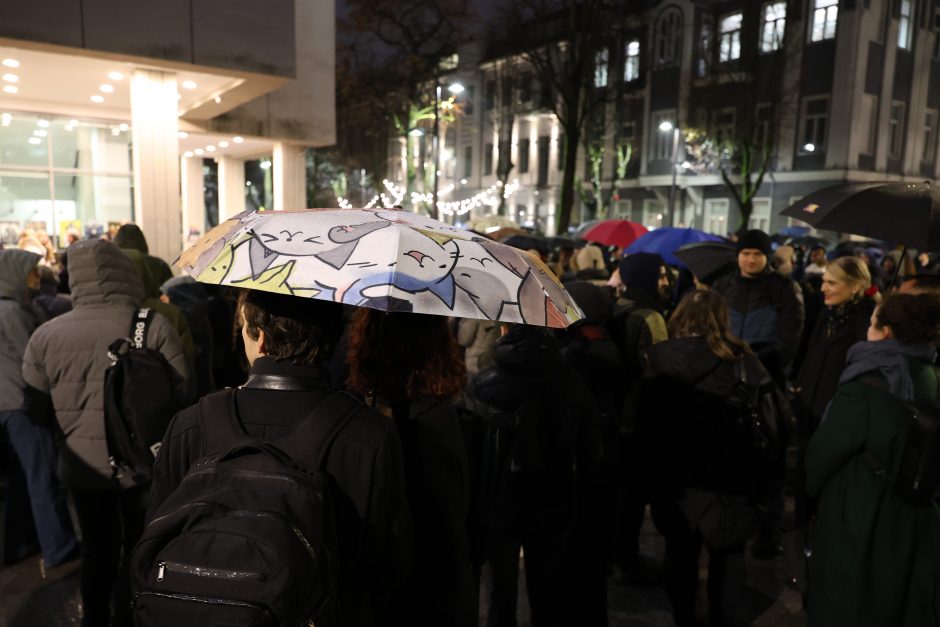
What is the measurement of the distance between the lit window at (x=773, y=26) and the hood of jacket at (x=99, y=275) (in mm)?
34386

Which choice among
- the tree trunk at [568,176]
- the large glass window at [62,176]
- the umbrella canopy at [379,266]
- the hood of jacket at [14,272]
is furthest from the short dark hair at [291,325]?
the tree trunk at [568,176]

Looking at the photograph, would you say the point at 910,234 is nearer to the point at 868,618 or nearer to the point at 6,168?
the point at 868,618

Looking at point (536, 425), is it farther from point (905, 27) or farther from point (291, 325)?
point (905, 27)

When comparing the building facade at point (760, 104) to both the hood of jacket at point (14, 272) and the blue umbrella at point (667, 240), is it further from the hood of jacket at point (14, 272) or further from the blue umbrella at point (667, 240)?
the hood of jacket at point (14, 272)

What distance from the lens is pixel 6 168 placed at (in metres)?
14.4

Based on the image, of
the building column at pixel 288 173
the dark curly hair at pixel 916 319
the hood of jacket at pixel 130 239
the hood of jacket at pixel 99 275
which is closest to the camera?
the dark curly hair at pixel 916 319

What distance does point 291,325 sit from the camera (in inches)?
68.4

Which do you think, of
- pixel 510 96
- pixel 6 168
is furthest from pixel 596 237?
pixel 510 96

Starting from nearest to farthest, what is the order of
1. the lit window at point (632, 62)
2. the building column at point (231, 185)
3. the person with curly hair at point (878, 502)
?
1. the person with curly hair at point (878, 502)
2. the building column at point (231, 185)
3. the lit window at point (632, 62)

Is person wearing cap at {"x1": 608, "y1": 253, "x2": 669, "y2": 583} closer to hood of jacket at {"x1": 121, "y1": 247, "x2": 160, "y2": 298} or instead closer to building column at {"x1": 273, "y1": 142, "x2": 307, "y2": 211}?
hood of jacket at {"x1": 121, "y1": 247, "x2": 160, "y2": 298}

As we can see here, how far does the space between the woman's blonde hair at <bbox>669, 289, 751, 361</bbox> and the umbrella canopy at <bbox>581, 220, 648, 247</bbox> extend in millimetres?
6947

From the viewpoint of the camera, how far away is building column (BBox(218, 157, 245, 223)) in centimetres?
2061

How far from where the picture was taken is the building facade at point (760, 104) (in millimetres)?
31000

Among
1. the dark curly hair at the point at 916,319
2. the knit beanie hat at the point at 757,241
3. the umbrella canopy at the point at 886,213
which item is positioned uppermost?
the umbrella canopy at the point at 886,213
